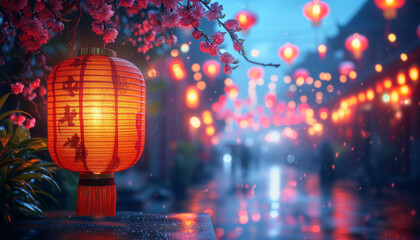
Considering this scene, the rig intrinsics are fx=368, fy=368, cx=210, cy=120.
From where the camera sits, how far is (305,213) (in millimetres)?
10367

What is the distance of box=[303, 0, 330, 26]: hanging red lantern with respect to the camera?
1077cm

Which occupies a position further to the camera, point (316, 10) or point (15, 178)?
point (316, 10)

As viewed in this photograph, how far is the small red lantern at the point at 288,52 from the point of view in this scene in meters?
14.4

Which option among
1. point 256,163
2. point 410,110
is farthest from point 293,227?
point 256,163

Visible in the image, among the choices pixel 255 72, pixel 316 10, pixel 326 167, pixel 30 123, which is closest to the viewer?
pixel 30 123

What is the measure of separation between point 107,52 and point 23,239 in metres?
1.59

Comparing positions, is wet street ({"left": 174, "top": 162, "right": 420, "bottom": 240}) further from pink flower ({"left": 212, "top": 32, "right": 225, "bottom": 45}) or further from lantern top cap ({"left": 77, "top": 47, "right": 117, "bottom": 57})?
lantern top cap ({"left": 77, "top": 47, "right": 117, "bottom": 57})

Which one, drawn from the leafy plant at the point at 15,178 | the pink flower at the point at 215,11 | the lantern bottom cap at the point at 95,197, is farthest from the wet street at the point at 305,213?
the pink flower at the point at 215,11

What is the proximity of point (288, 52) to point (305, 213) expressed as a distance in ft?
21.9

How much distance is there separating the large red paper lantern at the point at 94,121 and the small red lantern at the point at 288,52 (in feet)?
40.3

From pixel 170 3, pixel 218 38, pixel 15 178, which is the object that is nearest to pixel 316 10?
pixel 218 38

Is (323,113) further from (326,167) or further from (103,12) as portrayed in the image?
(103,12)

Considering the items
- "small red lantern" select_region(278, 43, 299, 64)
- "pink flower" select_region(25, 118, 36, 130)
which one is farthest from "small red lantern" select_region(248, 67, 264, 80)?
"pink flower" select_region(25, 118, 36, 130)

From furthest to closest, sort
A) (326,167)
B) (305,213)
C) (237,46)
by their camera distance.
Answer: (326,167)
(305,213)
(237,46)
